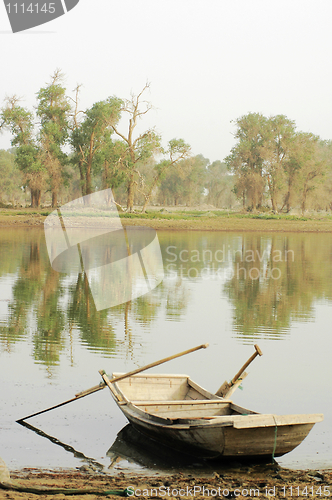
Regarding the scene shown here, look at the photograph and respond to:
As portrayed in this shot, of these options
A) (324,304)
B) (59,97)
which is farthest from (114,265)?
(59,97)

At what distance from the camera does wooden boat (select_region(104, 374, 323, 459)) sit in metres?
6.29

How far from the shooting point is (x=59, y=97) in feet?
211

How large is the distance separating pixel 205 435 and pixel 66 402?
2439 millimetres

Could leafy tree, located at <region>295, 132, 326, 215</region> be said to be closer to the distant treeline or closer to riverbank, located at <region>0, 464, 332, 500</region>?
the distant treeline

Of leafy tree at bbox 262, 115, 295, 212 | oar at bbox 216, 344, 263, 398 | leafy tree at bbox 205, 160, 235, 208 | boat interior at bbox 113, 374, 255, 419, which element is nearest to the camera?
boat interior at bbox 113, 374, 255, 419

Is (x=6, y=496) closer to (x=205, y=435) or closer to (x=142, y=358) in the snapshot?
(x=205, y=435)

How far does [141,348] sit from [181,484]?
5.65 m
